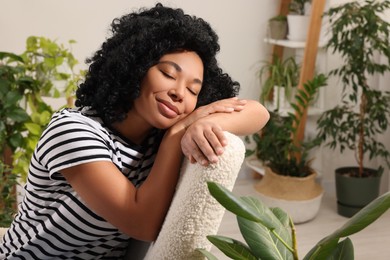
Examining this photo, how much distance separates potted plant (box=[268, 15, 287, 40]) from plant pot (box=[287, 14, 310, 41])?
0.07 meters

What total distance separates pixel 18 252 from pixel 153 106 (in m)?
0.44

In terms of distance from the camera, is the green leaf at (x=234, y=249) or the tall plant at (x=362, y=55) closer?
the green leaf at (x=234, y=249)

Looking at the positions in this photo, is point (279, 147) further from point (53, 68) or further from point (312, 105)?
point (53, 68)

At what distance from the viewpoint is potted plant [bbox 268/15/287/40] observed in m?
3.37

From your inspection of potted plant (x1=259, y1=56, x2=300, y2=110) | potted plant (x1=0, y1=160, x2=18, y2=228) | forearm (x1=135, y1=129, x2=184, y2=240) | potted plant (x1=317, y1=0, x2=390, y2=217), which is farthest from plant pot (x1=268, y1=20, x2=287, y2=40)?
forearm (x1=135, y1=129, x2=184, y2=240)

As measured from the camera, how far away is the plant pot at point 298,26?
10.6 feet

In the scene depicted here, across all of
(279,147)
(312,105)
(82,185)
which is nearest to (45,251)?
(82,185)

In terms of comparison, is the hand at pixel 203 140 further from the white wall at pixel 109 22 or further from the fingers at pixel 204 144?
the white wall at pixel 109 22

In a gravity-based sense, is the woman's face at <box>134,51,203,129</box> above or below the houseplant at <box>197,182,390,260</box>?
above

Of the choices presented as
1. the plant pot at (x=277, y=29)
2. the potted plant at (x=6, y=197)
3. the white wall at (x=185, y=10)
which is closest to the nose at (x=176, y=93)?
the potted plant at (x=6, y=197)

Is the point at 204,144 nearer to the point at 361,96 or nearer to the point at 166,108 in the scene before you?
the point at 166,108

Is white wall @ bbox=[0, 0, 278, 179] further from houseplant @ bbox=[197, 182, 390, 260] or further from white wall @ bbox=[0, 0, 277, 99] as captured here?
houseplant @ bbox=[197, 182, 390, 260]

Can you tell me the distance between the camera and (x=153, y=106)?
102 centimetres

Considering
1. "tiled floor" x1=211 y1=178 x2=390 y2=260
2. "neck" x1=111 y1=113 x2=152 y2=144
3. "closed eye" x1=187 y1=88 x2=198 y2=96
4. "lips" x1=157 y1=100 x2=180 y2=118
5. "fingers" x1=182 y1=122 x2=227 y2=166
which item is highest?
"closed eye" x1=187 y1=88 x2=198 y2=96
